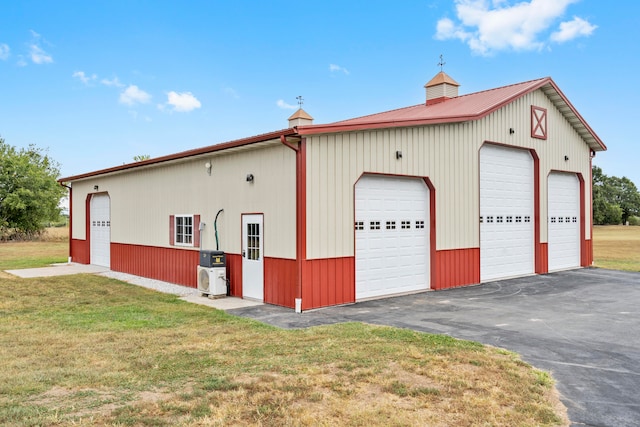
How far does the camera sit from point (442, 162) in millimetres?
11070

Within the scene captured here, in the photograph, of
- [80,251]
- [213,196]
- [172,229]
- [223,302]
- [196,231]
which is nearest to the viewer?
[223,302]

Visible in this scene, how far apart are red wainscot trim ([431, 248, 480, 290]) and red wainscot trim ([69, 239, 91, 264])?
1326 centimetres

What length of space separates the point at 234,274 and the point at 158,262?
4.10 m

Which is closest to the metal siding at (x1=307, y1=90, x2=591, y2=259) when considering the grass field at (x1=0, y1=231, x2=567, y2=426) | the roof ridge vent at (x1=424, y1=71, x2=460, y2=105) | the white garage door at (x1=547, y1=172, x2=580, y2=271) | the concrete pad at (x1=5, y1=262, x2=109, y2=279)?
the white garage door at (x1=547, y1=172, x2=580, y2=271)

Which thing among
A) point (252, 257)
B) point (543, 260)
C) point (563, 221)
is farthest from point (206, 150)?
point (563, 221)

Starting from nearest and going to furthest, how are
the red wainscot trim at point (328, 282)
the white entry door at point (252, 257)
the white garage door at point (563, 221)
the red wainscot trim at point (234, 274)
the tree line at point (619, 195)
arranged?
the red wainscot trim at point (328, 282)
the white entry door at point (252, 257)
the red wainscot trim at point (234, 274)
the white garage door at point (563, 221)
the tree line at point (619, 195)

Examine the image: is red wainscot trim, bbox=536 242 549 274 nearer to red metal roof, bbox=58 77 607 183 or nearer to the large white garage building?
the large white garage building

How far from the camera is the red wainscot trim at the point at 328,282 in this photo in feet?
28.1

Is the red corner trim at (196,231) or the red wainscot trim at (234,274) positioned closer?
the red wainscot trim at (234,274)

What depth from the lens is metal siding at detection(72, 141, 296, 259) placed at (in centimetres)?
899

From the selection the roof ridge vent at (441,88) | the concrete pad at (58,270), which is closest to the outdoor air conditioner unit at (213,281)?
the concrete pad at (58,270)

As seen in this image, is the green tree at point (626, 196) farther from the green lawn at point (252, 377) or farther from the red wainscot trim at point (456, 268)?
the green lawn at point (252, 377)

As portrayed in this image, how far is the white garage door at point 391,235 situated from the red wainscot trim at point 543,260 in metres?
4.89

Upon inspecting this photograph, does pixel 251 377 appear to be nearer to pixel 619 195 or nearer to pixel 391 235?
pixel 391 235
